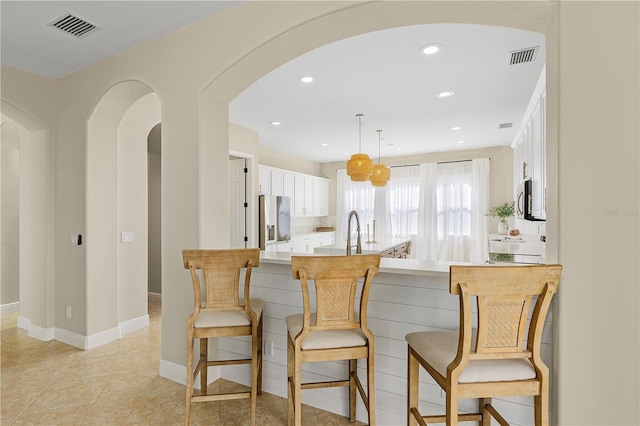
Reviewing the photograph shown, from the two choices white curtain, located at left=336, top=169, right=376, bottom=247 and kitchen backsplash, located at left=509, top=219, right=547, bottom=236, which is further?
white curtain, located at left=336, top=169, right=376, bottom=247

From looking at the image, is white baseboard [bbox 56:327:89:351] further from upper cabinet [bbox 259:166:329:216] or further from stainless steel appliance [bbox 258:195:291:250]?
upper cabinet [bbox 259:166:329:216]

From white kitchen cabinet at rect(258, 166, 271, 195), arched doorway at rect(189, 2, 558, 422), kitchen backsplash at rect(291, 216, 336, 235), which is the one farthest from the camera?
kitchen backsplash at rect(291, 216, 336, 235)

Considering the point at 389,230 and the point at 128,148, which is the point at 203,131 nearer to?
the point at 128,148

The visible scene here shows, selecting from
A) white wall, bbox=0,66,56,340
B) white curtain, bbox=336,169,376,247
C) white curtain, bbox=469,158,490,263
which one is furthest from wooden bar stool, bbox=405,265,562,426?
white curtain, bbox=336,169,376,247

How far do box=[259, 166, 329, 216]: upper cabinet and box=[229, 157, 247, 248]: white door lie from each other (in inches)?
13.5

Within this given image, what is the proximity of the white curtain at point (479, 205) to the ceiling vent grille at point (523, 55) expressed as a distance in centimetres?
415

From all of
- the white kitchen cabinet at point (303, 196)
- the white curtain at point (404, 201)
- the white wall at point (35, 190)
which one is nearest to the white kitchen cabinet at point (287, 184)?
the white kitchen cabinet at point (303, 196)

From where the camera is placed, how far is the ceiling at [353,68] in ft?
8.10

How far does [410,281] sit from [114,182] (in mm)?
3171

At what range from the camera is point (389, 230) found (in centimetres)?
792

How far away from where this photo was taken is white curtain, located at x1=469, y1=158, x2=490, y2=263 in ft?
22.7

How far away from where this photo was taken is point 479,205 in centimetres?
699

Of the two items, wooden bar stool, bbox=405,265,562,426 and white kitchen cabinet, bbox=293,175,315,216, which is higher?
white kitchen cabinet, bbox=293,175,315,216

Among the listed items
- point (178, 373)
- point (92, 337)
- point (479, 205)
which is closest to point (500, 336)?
point (178, 373)
